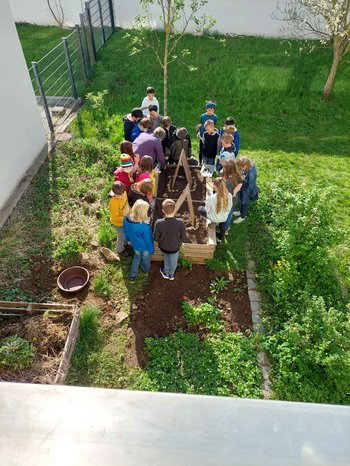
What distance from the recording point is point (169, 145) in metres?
7.29

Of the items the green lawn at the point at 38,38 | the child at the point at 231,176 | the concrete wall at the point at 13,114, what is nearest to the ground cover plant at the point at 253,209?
the concrete wall at the point at 13,114

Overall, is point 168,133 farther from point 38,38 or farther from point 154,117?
point 38,38

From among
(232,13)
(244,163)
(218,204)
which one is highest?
(232,13)

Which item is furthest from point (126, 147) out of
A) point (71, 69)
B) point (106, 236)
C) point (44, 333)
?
point (71, 69)

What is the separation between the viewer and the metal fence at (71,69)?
959 centimetres

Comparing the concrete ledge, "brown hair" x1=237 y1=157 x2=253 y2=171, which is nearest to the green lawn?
the concrete ledge

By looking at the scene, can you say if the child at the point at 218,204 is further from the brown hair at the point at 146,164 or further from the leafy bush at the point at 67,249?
the leafy bush at the point at 67,249

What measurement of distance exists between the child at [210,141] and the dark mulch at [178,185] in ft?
1.58

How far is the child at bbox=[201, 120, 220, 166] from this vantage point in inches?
268

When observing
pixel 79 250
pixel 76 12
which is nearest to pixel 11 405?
pixel 79 250

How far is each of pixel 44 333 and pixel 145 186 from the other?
2.45 m

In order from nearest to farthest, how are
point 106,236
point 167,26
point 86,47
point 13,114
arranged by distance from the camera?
point 106,236 → point 13,114 → point 167,26 → point 86,47

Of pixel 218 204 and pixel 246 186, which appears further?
pixel 246 186

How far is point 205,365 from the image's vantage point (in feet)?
14.8
